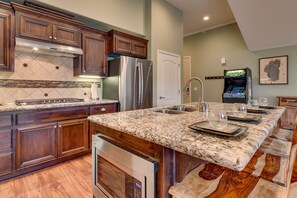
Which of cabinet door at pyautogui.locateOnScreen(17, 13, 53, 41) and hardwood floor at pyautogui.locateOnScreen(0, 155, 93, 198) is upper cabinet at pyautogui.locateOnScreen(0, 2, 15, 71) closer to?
cabinet door at pyautogui.locateOnScreen(17, 13, 53, 41)

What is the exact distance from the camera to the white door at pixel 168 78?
3779 mm

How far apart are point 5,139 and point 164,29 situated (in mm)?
3545

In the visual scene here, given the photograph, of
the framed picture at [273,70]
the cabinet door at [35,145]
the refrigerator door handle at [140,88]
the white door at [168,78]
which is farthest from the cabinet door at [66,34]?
the framed picture at [273,70]

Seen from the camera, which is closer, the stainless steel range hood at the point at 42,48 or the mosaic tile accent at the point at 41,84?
the stainless steel range hood at the point at 42,48

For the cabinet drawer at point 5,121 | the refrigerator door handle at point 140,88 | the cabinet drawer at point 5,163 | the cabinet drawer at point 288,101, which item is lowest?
Answer: the cabinet drawer at point 5,163

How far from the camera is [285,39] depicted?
3.87m

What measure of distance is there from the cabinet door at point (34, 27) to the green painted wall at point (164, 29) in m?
1.98

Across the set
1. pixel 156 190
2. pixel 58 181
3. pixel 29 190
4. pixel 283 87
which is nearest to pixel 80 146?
pixel 58 181

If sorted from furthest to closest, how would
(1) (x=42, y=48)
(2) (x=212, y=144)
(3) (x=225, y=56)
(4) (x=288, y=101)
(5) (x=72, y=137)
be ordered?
(3) (x=225, y=56)
(4) (x=288, y=101)
(5) (x=72, y=137)
(1) (x=42, y=48)
(2) (x=212, y=144)

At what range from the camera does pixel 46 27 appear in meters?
2.36

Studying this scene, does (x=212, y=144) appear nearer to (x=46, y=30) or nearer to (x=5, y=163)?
(x=5, y=163)

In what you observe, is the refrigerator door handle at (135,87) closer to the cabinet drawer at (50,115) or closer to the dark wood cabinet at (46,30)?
the cabinet drawer at (50,115)

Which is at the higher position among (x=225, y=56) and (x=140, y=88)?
(x=225, y=56)

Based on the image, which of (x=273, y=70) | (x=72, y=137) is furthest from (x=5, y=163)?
(x=273, y=70)
